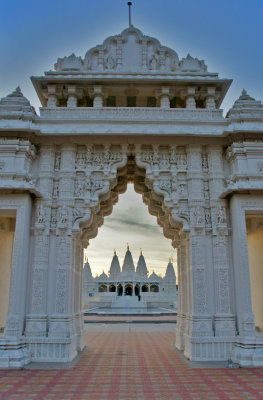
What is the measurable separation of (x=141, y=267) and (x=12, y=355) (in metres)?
40.8

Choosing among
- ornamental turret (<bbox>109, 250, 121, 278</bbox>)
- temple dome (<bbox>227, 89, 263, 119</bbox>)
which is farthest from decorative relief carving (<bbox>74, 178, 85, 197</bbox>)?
ornamental turret (<bbox>109, 250, 121, 278</bbox>)

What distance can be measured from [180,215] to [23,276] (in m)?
5.44

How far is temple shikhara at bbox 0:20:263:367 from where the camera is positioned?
31.7ft

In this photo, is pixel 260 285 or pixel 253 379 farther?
pixel 260 285

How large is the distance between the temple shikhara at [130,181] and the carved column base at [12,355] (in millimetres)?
27

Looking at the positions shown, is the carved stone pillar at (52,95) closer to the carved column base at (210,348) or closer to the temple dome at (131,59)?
the temple dome at (131,59)

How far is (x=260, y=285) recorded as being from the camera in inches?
471

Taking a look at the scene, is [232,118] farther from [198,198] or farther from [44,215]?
[44,215]

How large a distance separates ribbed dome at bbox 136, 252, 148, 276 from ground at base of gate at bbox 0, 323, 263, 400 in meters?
37.7

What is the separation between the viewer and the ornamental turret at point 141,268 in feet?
158

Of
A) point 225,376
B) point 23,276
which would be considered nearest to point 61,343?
point 23,276

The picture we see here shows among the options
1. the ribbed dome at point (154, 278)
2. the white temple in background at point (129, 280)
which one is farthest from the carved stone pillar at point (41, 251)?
the ribbed dome at point (154, 278)

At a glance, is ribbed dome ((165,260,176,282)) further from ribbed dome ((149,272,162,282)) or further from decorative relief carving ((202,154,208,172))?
decorative relief carving ((202,154,208,172))

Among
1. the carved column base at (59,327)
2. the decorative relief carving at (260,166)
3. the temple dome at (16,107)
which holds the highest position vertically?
the temple dome at (16,107)
